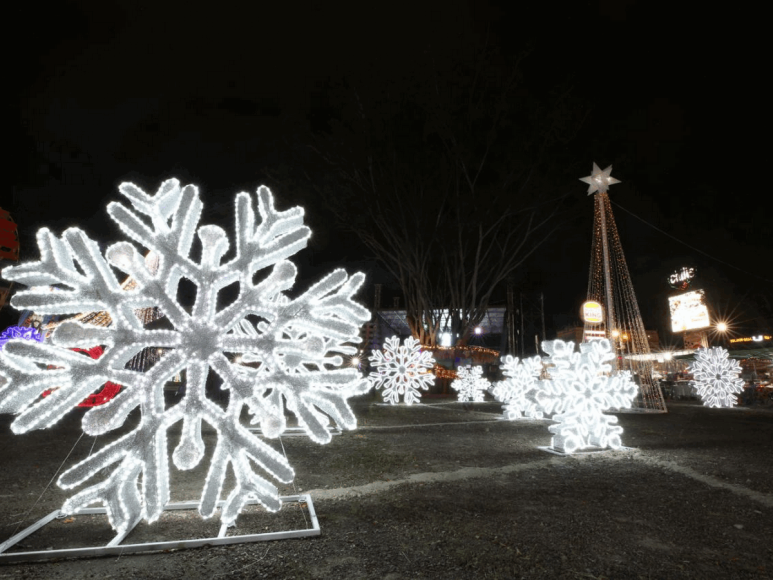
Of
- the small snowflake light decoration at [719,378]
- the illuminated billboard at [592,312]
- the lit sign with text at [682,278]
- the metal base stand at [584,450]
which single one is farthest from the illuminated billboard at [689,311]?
the metal base stand at [584,450]

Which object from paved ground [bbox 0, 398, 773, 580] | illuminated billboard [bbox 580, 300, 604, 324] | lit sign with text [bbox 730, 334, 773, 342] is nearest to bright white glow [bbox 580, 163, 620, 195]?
illuminated billboard [bbox 580, 300, 604, 324]

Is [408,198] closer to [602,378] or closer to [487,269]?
[487,269]

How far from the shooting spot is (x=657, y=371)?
33.7 m

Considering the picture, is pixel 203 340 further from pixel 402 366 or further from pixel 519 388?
pixel 402 366

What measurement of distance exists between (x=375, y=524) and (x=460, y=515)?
87cm

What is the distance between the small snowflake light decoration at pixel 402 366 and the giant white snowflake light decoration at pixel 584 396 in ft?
28.6

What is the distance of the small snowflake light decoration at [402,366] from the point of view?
56.2 feet

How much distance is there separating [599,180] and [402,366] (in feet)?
34.0

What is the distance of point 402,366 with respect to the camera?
57.6ft

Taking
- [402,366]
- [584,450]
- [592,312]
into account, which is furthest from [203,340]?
[592,312]

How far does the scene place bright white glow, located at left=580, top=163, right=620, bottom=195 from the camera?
16.3 metres

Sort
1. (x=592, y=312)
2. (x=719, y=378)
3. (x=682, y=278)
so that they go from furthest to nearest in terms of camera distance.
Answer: (x=682, y=278)
(x=592, y=312)
(x=719, y=378)

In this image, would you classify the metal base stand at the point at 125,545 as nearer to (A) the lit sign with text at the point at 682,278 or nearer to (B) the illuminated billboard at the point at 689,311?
(B) the illuminated billboard at the point at 689,311

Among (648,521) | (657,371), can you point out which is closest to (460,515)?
(648,521)
